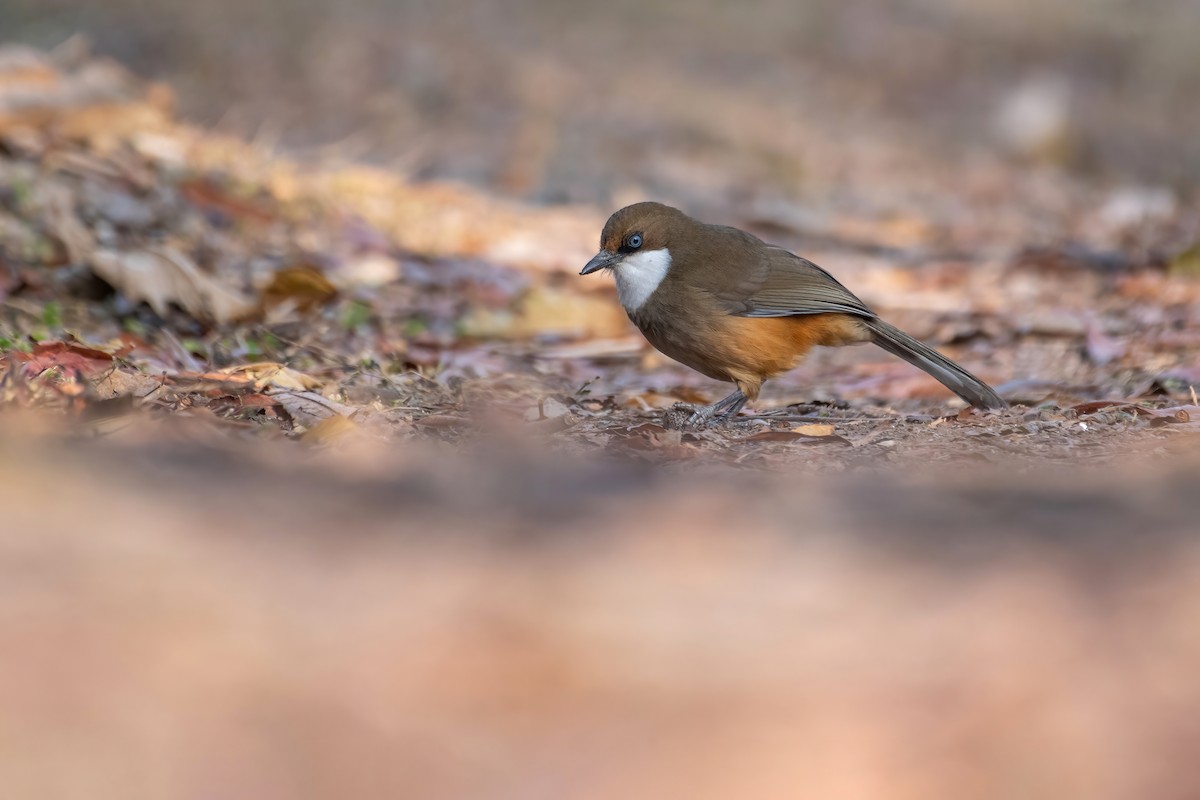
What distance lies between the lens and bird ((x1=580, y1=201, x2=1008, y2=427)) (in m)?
5.05

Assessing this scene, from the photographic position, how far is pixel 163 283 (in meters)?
5.41

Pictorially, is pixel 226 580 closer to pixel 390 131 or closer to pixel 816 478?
pixel 816 478

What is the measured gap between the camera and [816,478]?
3.23 meters

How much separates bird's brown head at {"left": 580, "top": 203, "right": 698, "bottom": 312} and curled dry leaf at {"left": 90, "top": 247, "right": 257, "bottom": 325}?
1578mm

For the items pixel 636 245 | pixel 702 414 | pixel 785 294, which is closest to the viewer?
pixel 702 414

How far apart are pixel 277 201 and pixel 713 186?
4.72m

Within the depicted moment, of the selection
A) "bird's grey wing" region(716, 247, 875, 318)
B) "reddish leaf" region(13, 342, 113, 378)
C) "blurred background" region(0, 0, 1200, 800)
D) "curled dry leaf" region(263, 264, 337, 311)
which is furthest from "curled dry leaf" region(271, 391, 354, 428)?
"curled dry leaf" region(263, 264, 337, 311)

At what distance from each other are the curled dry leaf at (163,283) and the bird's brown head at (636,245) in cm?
158

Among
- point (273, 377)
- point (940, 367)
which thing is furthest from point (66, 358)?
point (940, 367)

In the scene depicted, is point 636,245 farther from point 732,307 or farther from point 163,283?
point 163,283

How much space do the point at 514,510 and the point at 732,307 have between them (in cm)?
278

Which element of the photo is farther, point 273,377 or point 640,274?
point 640,274

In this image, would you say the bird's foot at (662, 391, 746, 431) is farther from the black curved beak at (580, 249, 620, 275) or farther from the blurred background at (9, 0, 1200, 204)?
the blurred background at (9, 0, 1200, 204)

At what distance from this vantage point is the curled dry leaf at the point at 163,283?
539 centimetres
